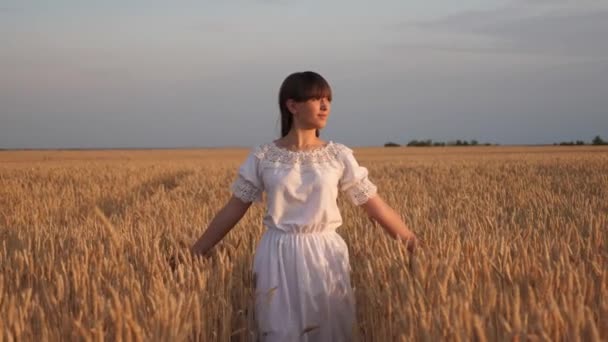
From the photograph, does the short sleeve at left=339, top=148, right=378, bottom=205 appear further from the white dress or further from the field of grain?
the field of grain

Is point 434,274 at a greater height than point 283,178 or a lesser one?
lesser

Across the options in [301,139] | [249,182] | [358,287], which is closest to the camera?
[301,139]

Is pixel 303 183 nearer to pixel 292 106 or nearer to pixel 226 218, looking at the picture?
pixel 292 106

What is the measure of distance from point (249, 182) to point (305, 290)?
58cm

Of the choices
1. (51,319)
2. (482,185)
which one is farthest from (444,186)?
(51,319)

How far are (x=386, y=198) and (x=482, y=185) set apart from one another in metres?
2.40

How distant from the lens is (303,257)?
2.88 meters

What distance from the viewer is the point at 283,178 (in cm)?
289

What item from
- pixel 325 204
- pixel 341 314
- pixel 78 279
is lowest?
pixel 341 314

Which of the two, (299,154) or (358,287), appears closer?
(299,154)

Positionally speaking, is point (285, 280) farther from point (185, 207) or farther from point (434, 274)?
point (185, 207)

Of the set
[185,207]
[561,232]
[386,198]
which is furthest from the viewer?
[386,198]

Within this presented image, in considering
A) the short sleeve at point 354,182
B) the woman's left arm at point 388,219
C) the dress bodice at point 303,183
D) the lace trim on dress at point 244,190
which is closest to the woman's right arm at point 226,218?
the lace trim on dress at point 244,190

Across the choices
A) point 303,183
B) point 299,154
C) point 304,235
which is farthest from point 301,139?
point 304,235
